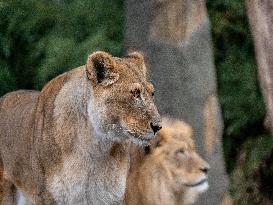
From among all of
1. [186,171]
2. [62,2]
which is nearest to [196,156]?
[186,171]

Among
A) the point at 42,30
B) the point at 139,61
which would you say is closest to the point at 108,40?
the point at 42,30

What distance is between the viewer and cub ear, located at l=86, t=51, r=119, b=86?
21.4ft

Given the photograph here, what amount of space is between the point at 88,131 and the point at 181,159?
1468mm

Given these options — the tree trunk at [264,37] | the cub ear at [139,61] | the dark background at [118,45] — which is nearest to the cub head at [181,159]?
the tree trunk at [264,37]

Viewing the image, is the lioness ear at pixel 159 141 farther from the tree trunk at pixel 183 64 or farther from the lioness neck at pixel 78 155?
the lioness neck at pixel 78 155

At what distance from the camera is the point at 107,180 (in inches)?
271

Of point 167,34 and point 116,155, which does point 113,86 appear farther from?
point 167,34

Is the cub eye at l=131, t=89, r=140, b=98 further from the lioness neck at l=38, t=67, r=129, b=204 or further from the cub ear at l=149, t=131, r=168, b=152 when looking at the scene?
the cub ear at l=149, t=131, r=168, b=152

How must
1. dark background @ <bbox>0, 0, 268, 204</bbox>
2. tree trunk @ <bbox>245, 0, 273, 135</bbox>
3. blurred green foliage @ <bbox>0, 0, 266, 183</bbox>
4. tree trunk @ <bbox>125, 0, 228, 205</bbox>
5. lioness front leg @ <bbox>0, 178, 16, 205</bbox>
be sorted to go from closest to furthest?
tree trunk @ <bbox>245, 0, 273, 135</bbox> → lioness front leg @ <bbox>0, 178, 16, 205</bbox> → tree trunk @ <bbox>125, 0, 228, 205</bbox> → dark background @ <bbox>0, 0, 268, 204</bbox> → blurred green foliage @ <bbox>0, 0, 266, 183</bbox>

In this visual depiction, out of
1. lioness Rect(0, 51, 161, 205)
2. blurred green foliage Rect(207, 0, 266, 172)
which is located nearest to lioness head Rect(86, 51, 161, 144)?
lioness Rect(0, 51, 161, 205)

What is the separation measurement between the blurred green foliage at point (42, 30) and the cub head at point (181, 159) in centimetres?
250

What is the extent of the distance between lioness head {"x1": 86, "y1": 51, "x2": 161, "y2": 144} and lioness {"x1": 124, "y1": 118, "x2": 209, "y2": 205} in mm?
1458

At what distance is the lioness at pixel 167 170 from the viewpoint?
26.5 ft

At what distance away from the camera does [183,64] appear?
8516mm
